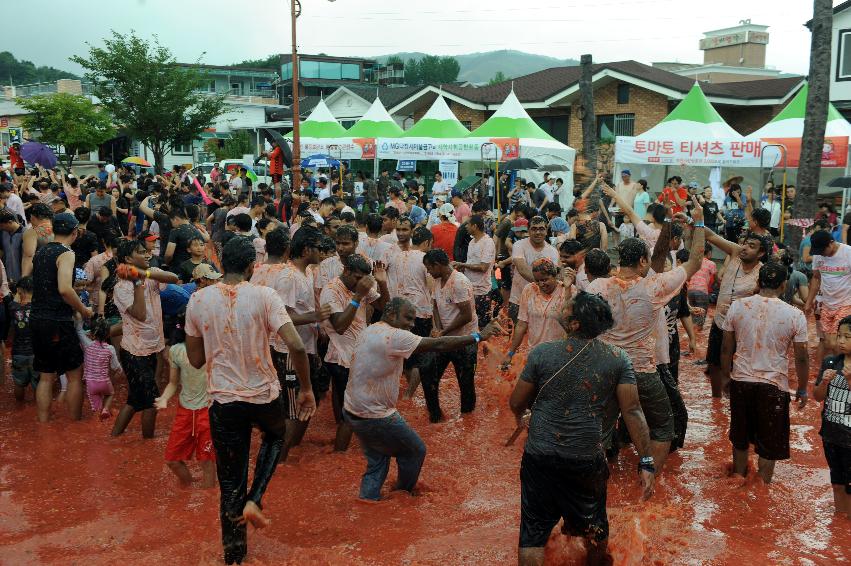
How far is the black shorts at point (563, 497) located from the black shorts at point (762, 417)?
7.28 feet

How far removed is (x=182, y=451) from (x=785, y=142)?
56.1 ft

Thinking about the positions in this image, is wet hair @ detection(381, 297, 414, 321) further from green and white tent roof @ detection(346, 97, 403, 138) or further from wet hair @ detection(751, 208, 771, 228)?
green and white tent roof @ detection(346, 97, 403, 138)

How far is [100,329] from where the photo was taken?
726 centimetres

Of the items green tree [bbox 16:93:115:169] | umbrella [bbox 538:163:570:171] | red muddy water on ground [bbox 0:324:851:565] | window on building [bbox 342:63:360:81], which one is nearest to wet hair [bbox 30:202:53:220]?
red muddy water on ground [bbox 0:324:851:565]

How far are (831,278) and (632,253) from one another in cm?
446

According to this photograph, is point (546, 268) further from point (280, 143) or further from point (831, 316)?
point (280, 143)

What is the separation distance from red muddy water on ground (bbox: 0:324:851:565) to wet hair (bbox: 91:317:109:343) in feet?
2.87

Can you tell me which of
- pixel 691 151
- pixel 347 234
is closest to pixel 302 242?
pixel 347 234

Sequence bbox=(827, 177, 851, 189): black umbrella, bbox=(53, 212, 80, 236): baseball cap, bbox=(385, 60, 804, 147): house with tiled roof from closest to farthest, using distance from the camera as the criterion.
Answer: bbox=(53, 212, 80, 236): baseball cap < bbox=(827, 177, 851, 189): black umbrella < bbox=(385, 60, 804, 147): house with tiled roof

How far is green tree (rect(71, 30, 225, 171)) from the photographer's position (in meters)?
35.6

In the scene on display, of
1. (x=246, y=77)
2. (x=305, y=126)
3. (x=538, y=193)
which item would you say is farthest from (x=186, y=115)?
(x=246, y=77)

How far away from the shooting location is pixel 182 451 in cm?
570

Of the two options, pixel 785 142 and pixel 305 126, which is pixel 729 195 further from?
pixel 305 126

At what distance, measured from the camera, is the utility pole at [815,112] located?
13000 mm
